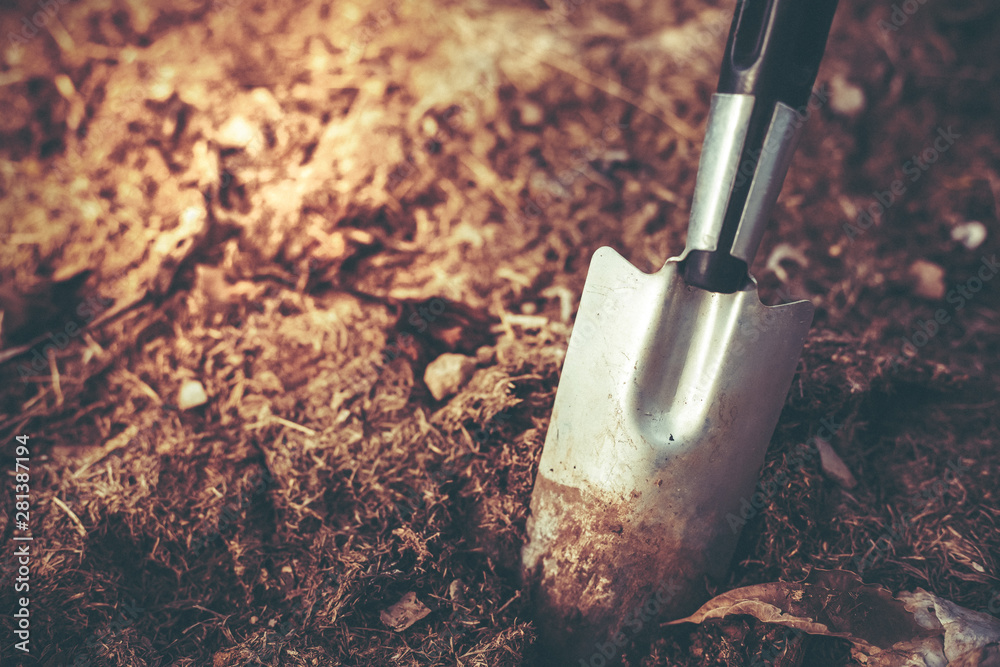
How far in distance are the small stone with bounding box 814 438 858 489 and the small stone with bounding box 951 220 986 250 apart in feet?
3.45

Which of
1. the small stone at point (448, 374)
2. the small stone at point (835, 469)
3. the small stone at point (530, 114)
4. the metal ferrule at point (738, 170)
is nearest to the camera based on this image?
the metal ferrule at point (738, 170)

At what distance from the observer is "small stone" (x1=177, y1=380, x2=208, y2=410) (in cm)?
152

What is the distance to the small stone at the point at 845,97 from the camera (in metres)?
2.10

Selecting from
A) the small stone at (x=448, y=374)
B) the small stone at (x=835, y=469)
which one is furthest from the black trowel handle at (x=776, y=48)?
the small stone at (x=448, y=374)

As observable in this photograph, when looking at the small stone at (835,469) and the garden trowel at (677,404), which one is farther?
the small stone at (835,469)

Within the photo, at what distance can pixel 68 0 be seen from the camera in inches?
74.2

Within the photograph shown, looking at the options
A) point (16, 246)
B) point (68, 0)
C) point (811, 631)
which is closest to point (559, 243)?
point (811, 631)

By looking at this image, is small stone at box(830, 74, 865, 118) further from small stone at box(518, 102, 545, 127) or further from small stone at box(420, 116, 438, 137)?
small stone at box(420, 116, 438, 137)

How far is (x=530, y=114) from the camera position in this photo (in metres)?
2.13

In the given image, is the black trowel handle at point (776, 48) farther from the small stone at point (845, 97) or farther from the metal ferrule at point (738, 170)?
the small stone at point (845, 97)

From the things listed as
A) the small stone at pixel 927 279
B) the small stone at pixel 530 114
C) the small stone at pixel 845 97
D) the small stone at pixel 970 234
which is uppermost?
the small stone at pixel 845 97

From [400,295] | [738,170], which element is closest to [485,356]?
[400,295]

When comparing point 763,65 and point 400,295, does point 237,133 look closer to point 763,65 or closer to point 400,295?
point 400,295

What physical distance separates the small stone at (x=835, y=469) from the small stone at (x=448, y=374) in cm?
91
